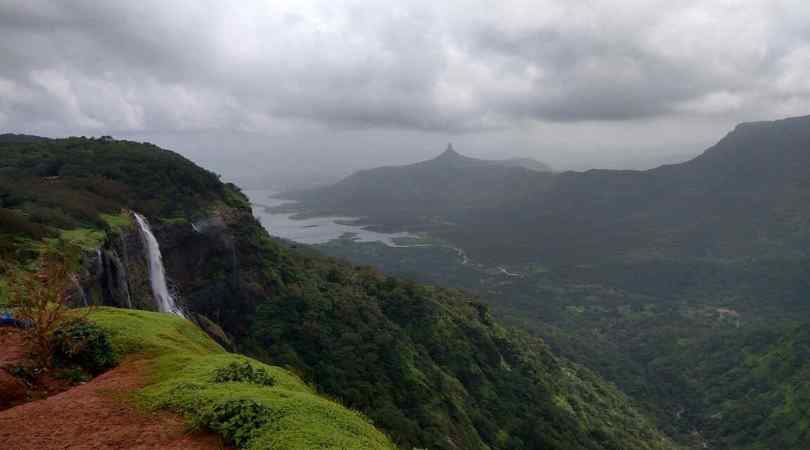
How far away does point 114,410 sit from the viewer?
10.7m

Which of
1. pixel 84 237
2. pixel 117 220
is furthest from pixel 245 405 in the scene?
pixel 117 220

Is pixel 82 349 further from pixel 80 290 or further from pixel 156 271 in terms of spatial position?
pixel 156 271

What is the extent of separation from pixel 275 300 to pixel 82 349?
1043 inches

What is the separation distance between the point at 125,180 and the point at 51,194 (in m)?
10.4

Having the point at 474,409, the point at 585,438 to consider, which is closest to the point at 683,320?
the point at 585,438

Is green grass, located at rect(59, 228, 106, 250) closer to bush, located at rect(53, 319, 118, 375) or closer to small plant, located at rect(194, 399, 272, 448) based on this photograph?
bush, located at rect(53, 319, 118, 375)

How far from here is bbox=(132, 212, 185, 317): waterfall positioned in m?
31.3

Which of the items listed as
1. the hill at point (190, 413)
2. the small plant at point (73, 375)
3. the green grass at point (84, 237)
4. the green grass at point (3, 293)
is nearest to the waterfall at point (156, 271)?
the green grass at point (84, 237)

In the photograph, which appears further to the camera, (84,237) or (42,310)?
(84,237)

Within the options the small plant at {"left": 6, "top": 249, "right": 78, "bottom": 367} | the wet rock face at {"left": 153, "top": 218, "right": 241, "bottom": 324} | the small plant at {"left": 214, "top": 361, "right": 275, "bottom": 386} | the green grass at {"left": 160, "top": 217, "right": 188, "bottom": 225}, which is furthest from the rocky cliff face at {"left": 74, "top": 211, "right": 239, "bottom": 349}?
the small plant at {"left": 214, "top": 361, "right": 275, "bottom": 386}

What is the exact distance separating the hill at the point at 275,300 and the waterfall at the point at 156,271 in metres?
0.67

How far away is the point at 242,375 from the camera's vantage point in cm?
1188

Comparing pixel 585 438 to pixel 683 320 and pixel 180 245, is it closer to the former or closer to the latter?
pixel 180 245

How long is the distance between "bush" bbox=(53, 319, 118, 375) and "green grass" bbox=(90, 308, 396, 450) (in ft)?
1.10
